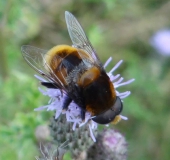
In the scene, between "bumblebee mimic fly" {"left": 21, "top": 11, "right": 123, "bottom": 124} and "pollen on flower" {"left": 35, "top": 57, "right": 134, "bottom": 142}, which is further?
"pollen on flower" {"left": 35, "top": 57, "right": 134, "bottom": 142}

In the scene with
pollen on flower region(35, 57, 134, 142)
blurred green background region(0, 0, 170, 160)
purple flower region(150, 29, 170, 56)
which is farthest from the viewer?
purple flower region(150, 29, 170, 56)

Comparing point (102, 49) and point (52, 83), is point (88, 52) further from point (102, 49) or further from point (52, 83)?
point (102, 49)

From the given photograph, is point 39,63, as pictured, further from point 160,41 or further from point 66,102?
point 160,41

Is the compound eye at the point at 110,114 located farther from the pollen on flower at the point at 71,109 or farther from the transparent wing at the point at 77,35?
the transparent wing at the point at 77,35

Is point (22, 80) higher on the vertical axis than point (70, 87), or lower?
lower

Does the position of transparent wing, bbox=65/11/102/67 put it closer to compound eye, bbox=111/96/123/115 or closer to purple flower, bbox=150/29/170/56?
compound eye, bbox=111/96/123/115

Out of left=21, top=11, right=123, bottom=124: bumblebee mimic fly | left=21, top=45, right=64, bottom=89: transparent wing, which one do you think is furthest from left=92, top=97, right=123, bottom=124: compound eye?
left=21, top=45, right=64, bottom=89: transparent wing

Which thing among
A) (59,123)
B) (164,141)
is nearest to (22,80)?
(59,123)

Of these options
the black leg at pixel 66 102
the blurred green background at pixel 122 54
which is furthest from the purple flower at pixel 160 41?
the black leg at pixel 66 102
